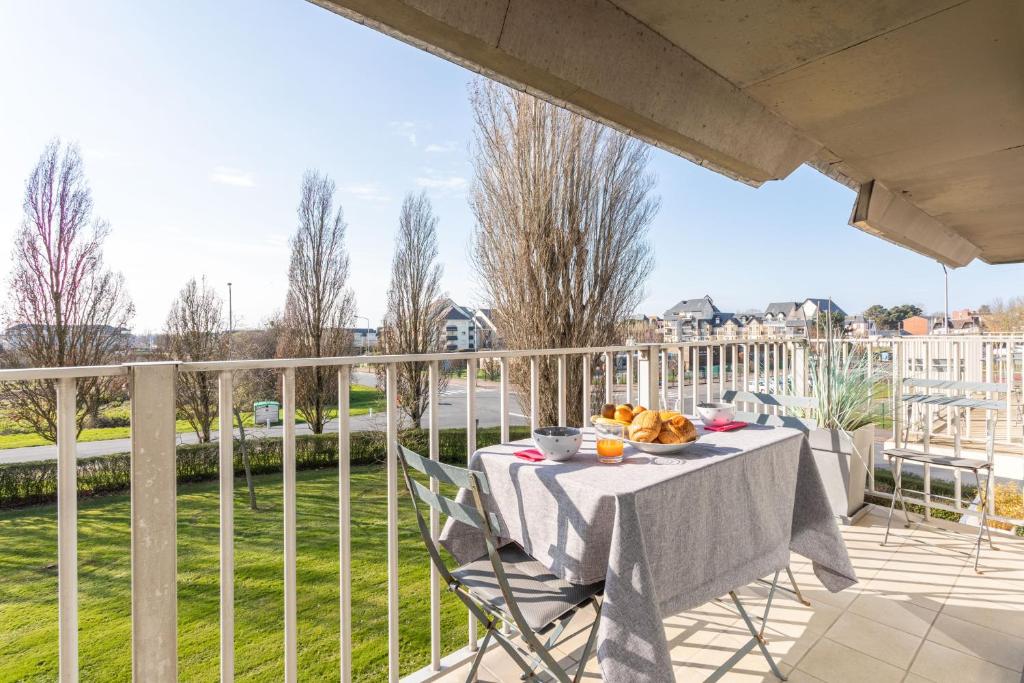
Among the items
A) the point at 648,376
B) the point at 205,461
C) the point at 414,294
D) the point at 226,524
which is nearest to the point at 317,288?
the point at 414,294

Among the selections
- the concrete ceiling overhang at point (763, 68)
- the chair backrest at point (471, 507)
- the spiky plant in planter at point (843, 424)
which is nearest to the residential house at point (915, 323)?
the spiky plant in planter at point (843, 424)

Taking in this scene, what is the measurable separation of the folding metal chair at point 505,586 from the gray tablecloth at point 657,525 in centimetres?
14

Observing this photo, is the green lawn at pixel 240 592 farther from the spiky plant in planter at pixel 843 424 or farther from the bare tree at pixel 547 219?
the bare tree at pixel 547 219

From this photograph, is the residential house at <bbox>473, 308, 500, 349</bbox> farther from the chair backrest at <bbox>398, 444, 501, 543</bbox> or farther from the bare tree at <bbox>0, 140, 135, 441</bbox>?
the bare tree at <bbox>0, 140, 135, 441</bbox>

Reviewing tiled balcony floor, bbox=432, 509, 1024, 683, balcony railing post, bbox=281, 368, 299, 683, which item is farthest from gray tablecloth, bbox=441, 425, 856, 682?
balcony railing post, bbox=281, 368, 299, 683

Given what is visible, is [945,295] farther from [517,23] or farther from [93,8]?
[93,8]

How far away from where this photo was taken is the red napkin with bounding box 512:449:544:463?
1.61 meters

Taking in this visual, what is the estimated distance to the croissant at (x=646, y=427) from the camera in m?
1.69

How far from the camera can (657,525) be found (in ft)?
4.41

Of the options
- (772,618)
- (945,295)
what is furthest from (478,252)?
(945,295)

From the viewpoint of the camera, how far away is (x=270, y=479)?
12461mm

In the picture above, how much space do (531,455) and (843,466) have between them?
2.96 m

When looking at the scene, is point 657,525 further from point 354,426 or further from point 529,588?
point 354,426

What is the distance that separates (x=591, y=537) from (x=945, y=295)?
69.4 feet
